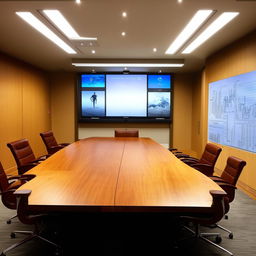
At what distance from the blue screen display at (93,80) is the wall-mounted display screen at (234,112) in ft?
12.1

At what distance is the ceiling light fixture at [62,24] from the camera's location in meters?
3.50

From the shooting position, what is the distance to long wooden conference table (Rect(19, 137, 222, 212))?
176 centimetres

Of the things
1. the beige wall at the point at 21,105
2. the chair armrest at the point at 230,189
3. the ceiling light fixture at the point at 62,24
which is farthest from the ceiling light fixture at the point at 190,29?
the beige wall at the point at 21,105

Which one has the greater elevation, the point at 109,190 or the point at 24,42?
the point at 24,42

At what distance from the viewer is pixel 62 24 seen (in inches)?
157

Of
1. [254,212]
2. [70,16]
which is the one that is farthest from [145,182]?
[70,16]

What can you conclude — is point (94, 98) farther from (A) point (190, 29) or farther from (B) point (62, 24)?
(A) point (190, 29)

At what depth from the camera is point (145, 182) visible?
7.52ft

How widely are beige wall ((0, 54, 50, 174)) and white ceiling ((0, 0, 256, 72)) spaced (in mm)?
478

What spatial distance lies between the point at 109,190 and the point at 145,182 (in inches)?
15.4

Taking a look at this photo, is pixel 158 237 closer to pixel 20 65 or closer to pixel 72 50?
pixel 72 50

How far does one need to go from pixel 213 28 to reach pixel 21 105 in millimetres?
4929

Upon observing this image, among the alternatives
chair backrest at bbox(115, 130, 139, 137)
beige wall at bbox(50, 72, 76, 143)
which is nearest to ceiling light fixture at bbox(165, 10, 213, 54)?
chair backrest at bbox(115, 130, 139, 137)

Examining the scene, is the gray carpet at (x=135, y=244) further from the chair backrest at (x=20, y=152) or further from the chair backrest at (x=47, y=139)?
the chair backrest at (x=47, y=139)
